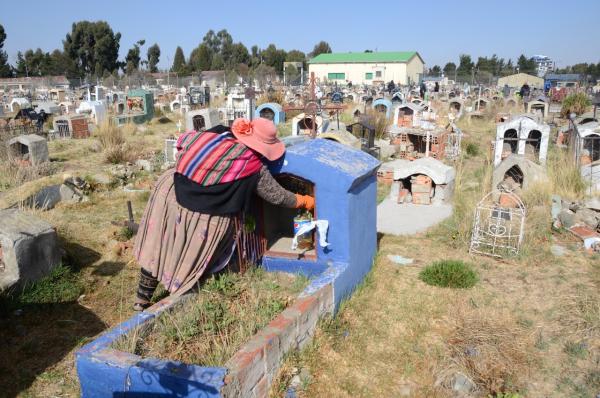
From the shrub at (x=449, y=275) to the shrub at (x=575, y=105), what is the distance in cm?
1911

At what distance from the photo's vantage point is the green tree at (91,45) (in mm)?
61219

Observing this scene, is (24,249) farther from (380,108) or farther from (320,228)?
(380,108)

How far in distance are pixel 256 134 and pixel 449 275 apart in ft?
9.34

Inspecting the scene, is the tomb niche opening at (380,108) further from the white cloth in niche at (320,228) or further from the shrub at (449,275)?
the white cloth in niche at (320,228)

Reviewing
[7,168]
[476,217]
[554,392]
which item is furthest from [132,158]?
[554,392]

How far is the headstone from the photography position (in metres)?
5.04

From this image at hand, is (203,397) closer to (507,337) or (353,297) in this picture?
(353,297)

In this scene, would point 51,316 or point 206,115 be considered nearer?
point 51,316

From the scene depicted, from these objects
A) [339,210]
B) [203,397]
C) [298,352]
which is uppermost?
[339,210]

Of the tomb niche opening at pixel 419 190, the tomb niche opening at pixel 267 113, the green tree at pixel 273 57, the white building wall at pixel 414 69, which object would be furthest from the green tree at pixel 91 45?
the tomb niche opening at pixel 419 190

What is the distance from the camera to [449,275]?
17.7 feet

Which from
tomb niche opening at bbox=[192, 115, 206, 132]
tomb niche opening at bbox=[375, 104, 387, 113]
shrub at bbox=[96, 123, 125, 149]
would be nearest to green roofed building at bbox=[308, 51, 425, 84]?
tomb niche opening at bbox=[375, 104, 387, 113]

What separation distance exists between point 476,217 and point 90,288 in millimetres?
5168

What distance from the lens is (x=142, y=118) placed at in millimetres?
21844
